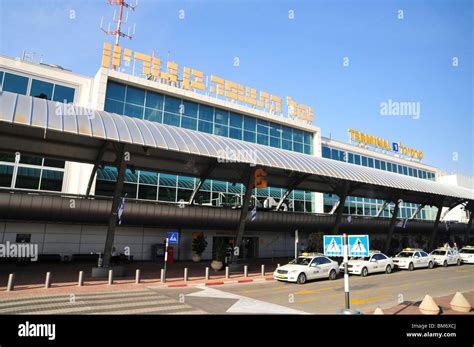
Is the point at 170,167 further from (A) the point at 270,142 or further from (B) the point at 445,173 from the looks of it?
(B) the point at 445,173

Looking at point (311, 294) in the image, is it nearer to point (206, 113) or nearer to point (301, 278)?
point (301, 278)

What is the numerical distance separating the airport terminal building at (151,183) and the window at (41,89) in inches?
3.5

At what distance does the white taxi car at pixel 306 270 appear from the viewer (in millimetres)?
18656

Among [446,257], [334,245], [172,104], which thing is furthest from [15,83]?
[446,257]

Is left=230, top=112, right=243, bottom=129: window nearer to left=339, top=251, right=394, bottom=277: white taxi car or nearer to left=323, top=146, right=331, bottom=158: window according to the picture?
left=323, top=146, right=331, bottom=158: window

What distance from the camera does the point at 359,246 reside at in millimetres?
10359

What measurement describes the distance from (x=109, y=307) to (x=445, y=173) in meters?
84.9

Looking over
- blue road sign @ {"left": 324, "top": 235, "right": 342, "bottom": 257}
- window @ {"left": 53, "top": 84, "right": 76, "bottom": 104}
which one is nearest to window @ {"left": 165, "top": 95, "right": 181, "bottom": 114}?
window @ {"left": 53, "top": 84, "right": 76, "bottom": 104}

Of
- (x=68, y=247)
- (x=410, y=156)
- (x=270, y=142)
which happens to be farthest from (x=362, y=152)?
(x=68, y=247)

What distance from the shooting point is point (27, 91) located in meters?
29.2

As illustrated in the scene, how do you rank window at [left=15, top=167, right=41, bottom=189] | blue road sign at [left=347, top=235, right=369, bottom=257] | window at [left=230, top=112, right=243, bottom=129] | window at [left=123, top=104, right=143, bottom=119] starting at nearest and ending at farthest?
blue road sign at [left=347, top=235, right=369, bottom=257], window at [left=15, top=167, right=41, bottom=189], window at [left=123, top=104, right=143, bottom=119], window at [left=230, top=112, right=243, bottom=129]

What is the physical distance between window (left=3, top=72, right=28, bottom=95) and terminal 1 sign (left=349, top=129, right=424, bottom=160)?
44374mm

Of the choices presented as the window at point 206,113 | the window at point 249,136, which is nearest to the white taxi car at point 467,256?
the window at point 249,136

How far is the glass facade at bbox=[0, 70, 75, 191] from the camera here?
2739 centimetres
